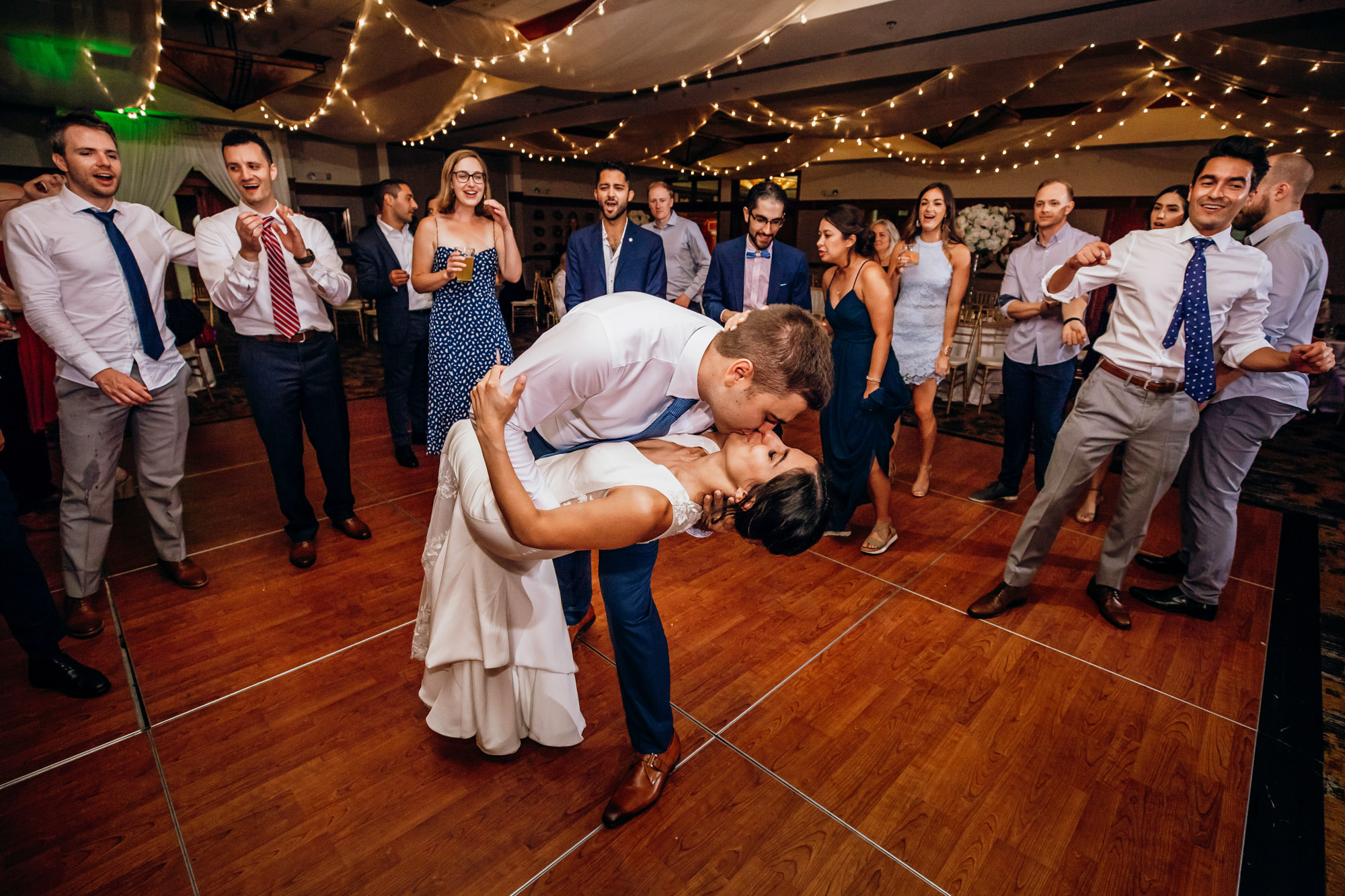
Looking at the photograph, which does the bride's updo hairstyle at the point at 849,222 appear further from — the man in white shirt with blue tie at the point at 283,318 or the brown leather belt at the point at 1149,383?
the man in white shirt with blue tie at the point at 283,318

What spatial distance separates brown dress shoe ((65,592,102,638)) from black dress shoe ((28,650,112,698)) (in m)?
0.26

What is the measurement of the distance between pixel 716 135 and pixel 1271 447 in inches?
325

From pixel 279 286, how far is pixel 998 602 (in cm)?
310

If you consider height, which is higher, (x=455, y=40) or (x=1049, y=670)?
(x=455, y=40)

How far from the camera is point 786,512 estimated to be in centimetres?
122

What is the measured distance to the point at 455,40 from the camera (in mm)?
4164

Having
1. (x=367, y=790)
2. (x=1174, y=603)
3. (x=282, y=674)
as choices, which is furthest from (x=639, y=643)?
(x=1174, y=603)

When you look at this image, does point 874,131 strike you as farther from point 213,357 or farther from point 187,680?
point 213,357

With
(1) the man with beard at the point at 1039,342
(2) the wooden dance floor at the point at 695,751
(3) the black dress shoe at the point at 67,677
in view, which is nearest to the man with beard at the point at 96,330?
(3) the black dress shoe at the point at 67,677

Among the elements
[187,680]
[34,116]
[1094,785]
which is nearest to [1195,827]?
[1094,785]

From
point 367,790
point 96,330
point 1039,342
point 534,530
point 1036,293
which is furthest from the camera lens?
point 1036,293

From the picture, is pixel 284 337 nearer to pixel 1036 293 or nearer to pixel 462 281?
pixel 462 281

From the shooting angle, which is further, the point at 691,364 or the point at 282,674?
the point at 282,674

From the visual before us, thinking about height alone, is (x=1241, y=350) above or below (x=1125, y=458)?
above
